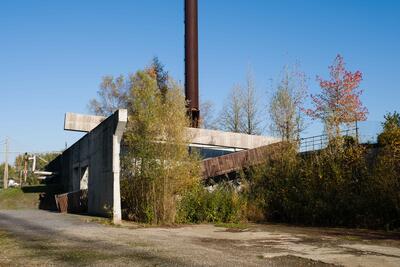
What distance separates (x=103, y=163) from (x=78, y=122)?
12.0 metres

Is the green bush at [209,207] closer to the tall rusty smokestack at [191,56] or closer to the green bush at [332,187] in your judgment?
the green bush at [332,187]

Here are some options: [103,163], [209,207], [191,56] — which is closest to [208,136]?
[191,56]

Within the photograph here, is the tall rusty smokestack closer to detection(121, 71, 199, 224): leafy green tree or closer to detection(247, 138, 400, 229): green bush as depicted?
detection(247, 138, 400, 229): green bush

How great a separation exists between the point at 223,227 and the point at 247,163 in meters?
7.47

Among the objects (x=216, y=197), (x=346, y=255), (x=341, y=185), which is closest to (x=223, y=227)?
(x=216, y=197)

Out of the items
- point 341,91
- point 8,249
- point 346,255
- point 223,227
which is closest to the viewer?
point 346,255

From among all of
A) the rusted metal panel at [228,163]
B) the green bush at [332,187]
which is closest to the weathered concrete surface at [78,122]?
the rusted metal panel at [228,163]

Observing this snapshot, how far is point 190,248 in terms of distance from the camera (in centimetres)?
941

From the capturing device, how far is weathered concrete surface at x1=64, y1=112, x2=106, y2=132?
2995 centimetres

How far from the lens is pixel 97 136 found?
20.8 metres

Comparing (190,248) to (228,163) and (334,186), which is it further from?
(228,163)

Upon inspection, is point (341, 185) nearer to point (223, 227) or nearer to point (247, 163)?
point (223, 227)

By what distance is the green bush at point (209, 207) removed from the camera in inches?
635

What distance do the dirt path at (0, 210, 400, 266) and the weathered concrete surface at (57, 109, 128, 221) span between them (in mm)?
3262
